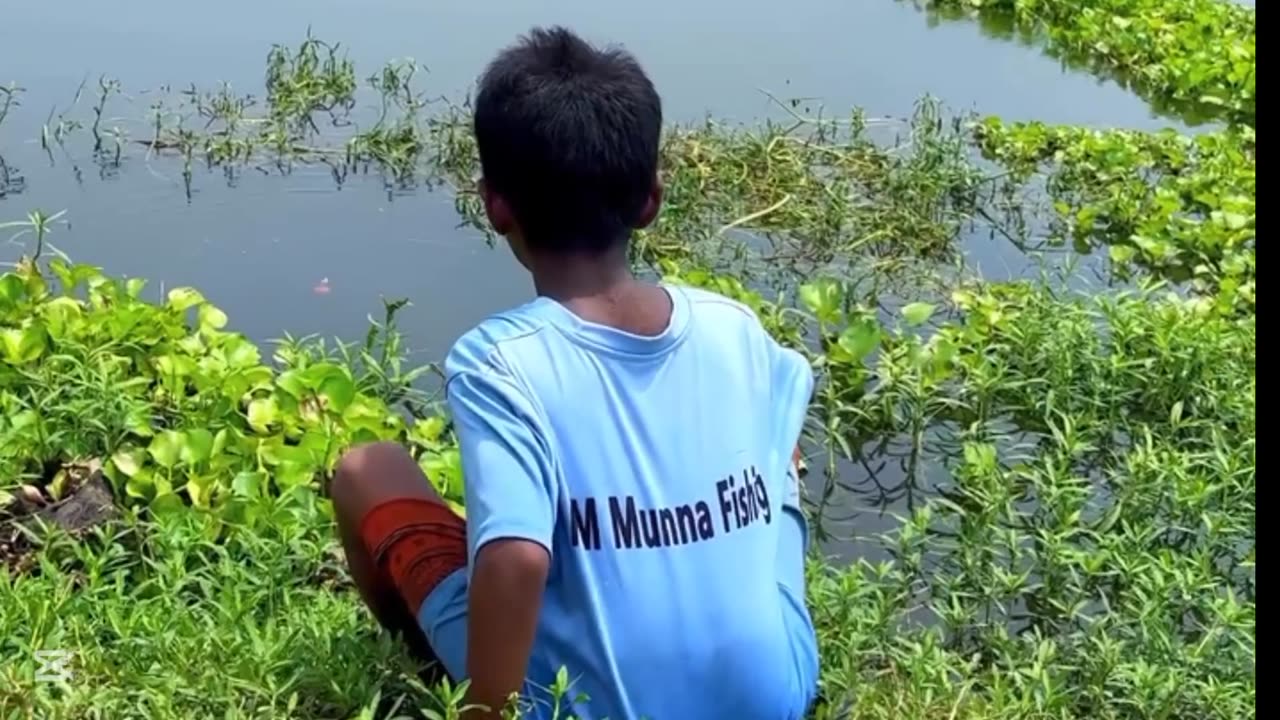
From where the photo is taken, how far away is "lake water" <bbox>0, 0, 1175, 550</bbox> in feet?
13.0

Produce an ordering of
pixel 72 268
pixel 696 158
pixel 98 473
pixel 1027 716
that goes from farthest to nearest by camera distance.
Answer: pixel 696 158
pixel 72 268
pixel 98 473
pixel 1027 716

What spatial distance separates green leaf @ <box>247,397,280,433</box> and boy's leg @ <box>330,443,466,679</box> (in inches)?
29.5

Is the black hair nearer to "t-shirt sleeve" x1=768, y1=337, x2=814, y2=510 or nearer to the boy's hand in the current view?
"t-shirt sleeve" x1=768, y1=337, x2=814, y2=510

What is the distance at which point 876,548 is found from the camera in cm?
309

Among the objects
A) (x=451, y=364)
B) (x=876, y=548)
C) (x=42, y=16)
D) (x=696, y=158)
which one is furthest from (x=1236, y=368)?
(x=42, y=16)

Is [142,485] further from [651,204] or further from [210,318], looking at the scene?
[651,204]

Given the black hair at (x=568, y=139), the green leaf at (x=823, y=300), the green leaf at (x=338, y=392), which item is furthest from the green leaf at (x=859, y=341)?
the black hair at (x=568, y=139)

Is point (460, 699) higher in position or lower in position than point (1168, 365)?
higher

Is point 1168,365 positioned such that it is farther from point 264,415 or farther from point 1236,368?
point 264,415

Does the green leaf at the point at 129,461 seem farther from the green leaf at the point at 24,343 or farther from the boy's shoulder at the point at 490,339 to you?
the boy's shoulder at the point at 490,339

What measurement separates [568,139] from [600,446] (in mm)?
378

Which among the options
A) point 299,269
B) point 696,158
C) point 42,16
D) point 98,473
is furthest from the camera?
point 42,16

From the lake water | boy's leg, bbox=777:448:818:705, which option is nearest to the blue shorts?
boy's leg, bbox=777:448:818:705

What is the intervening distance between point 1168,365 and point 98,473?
225 centimetres
